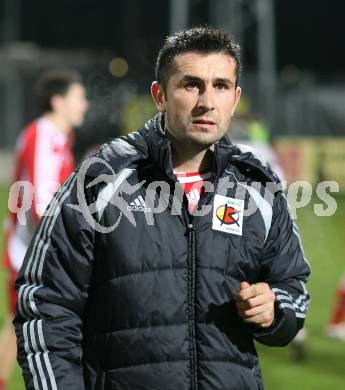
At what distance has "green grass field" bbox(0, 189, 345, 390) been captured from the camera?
274 inches

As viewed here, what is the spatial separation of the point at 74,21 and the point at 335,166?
2206 cm

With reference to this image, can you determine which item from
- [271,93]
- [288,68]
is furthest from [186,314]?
[288,68]

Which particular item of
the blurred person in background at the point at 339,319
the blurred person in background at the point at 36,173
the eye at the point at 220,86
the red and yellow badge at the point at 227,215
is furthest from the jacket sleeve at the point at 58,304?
the blurred person in background at the point at 339,319

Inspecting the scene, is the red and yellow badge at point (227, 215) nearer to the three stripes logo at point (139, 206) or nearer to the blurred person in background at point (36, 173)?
the three stripes logo at point (139, 206)

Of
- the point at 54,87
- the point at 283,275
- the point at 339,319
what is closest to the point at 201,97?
the point at 283,275

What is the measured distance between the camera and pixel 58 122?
6.73m

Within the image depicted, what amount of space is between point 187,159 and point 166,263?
1.17ft

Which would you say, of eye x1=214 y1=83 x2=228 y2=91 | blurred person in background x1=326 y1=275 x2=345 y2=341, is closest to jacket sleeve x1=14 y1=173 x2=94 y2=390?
eye x1=214 y1=83 x2=228 y2=91

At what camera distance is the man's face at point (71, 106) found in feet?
22.3

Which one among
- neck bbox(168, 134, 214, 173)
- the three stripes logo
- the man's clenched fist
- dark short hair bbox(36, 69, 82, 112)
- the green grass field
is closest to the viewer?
the man's clenched fist

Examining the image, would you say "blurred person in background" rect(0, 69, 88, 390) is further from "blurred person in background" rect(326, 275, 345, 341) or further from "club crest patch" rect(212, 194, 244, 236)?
"club crest patch" rect(212, 194, 244, 236)

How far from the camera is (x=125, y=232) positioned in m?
2.94

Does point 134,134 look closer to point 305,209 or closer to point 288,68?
point 305,209

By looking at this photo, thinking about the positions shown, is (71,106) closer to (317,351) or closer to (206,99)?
(317,351)
